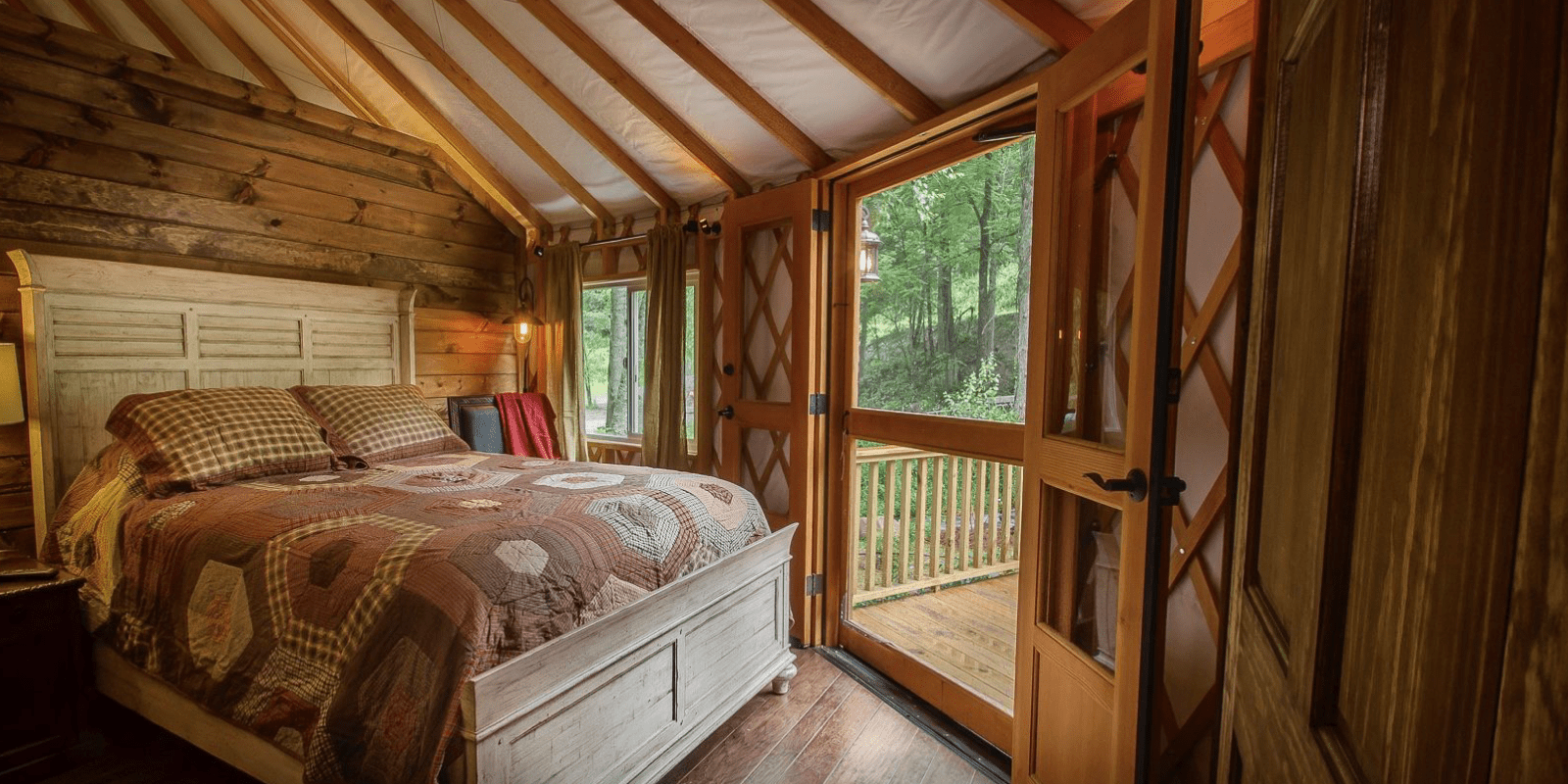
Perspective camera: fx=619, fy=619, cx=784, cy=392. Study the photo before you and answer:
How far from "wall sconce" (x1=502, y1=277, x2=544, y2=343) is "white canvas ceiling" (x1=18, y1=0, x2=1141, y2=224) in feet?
2.33

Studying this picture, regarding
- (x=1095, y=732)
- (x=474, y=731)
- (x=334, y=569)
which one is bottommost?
(x=1095, y=732)

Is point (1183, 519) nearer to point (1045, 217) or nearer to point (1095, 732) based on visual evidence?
point (1095, 732)

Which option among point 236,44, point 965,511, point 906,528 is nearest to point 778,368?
point 906,528

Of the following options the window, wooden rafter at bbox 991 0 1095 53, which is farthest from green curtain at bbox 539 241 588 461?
wooden rafter at bbox 991 0 1095 53

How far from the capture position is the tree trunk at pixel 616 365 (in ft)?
14.8

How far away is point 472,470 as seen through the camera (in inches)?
98.6

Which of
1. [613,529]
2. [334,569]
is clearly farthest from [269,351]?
[613,529]

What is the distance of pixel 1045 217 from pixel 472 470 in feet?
7.51

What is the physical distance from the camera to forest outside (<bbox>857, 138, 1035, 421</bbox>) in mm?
5348

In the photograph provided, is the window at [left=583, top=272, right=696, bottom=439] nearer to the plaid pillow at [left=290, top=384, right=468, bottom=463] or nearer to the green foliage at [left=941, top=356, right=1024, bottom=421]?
the plaid pillow at [left=290, top=384, right=468, bottom=463]

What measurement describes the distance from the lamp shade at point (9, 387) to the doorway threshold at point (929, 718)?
3170 millimetres

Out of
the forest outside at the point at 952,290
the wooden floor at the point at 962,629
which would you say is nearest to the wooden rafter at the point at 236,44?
the forest outside at the point at 952,290

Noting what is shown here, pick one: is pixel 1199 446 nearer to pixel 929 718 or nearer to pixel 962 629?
pixel 929 718

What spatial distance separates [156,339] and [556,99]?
6.93ft
